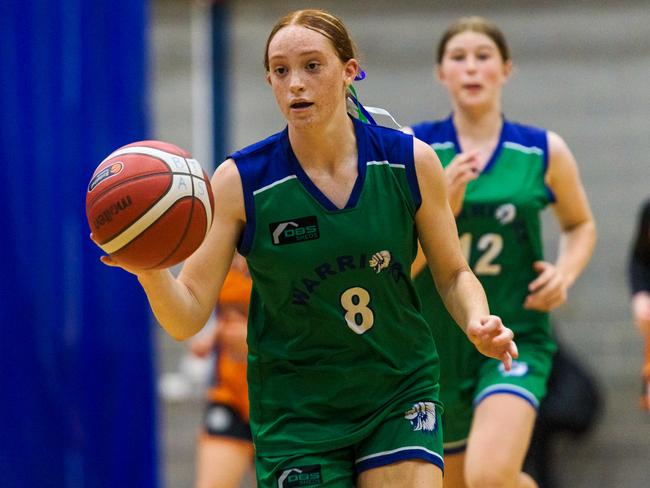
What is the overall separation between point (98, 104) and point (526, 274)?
2.42 meters

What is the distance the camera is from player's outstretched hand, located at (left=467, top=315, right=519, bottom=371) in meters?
2.94

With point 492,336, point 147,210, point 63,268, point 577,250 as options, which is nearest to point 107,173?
point 147,210

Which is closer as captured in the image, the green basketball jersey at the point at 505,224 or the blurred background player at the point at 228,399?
the green basketball jersey at the point at 505,224

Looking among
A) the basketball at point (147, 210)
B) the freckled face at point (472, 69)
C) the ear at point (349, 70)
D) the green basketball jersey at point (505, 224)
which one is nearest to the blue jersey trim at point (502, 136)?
the green basketball jersey at point (505, 224)

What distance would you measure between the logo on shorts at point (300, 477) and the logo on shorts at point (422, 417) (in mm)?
299

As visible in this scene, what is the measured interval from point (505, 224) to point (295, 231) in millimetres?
1456

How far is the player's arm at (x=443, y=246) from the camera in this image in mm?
3203

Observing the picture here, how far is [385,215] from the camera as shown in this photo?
10.5 ft

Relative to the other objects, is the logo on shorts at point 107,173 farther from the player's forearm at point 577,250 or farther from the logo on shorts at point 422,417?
the player's forearm at point 577,250

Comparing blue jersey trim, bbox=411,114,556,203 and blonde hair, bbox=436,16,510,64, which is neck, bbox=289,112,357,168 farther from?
blonde hair, bbox=436,16,510,64

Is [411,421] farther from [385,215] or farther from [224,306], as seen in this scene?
[224,306]

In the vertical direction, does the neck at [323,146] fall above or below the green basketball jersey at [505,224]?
above

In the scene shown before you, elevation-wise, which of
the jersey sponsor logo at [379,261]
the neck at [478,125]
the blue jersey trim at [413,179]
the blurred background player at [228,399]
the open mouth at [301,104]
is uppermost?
the open mouth at [301,104]

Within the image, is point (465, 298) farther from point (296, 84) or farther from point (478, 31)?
point (478, 31)
